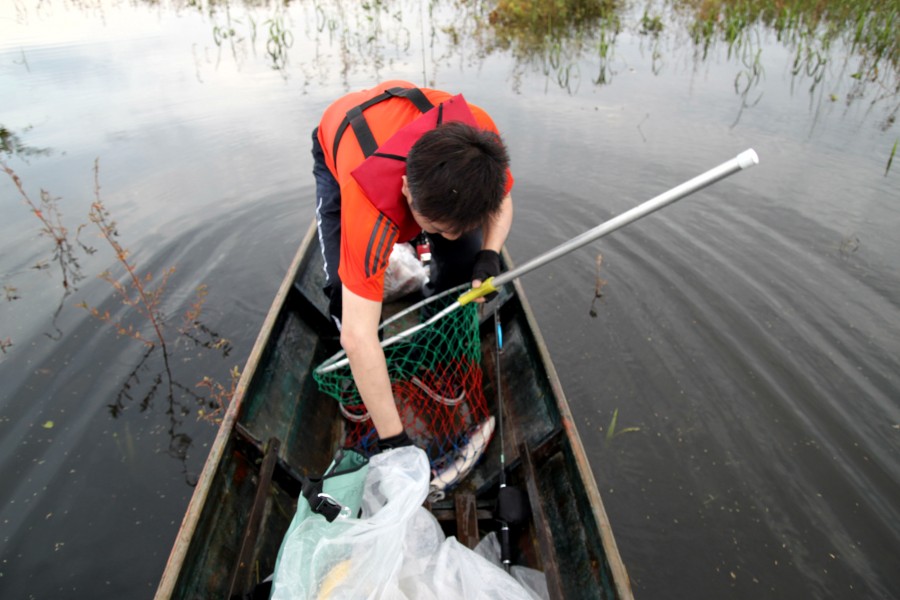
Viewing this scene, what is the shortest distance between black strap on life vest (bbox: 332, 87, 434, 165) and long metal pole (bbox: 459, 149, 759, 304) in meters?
0.76

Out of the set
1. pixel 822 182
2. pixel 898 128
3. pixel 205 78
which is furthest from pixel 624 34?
pixel 205 78

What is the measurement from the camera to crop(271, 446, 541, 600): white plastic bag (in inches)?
62.5

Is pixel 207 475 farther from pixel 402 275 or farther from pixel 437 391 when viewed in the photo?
pixel 402 275

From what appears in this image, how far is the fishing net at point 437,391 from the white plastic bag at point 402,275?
574mm

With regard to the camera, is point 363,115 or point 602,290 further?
point 602,290

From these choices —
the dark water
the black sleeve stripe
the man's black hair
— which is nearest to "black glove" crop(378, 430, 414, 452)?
the black sleeve stripe

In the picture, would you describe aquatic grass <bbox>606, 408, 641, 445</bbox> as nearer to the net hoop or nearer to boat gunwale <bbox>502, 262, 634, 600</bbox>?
boat gunwale <bbox>502, 262, 634, 600</bbox>

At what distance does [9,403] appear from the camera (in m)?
3.43

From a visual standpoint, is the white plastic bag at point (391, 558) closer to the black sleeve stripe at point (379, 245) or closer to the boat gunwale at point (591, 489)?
the boat gunwale at point (591, 489)

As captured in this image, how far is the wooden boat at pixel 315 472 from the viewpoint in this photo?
1813mm

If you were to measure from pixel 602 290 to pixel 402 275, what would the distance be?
1952 mm

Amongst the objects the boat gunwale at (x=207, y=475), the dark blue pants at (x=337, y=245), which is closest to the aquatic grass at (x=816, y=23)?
the dark blue pants at (x=337, y=245)

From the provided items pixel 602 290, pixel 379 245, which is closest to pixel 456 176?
pixel 379 245

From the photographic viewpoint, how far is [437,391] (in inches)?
119
